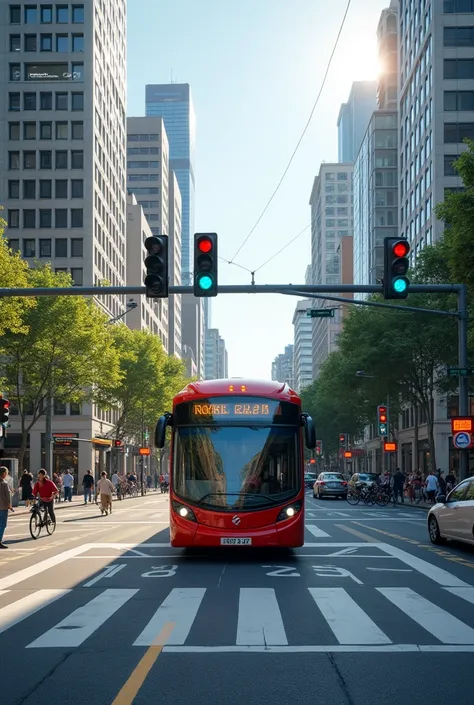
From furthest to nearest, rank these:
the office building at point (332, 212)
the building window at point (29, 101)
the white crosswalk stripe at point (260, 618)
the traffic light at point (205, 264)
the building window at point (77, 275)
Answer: the office building at point (332, 212) < the building window at point (29, 101) < the building window at point (77, 275) < the traffic light at point (205, 264) < the white crosswalk stripe at point (260, 618)

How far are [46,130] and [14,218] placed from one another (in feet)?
25.0

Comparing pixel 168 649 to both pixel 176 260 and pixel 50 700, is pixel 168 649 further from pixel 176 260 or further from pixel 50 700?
pixel 176 260

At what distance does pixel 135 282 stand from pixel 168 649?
9796cm

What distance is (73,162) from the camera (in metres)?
76.4

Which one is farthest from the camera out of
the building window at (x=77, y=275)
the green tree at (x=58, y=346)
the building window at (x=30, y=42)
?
the building window at (x=30, y=42)

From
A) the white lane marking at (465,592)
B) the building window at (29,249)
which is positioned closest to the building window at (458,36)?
the building window at (29,249)

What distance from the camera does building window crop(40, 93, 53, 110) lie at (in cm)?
7638

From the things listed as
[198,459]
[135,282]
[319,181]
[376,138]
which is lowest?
[198,459]

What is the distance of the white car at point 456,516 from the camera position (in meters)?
17.4

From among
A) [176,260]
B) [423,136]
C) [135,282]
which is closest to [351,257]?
[176,260]

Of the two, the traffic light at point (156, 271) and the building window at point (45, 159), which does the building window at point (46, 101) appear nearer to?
the building window at point (45, 159)

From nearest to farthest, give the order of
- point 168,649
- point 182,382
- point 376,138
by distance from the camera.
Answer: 1. point 168,649
2. point 182,382
3. point 376,138

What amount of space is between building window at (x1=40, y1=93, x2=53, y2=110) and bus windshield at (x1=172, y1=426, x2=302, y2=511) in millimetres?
64598

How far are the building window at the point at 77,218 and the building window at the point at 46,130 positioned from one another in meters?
6.29
